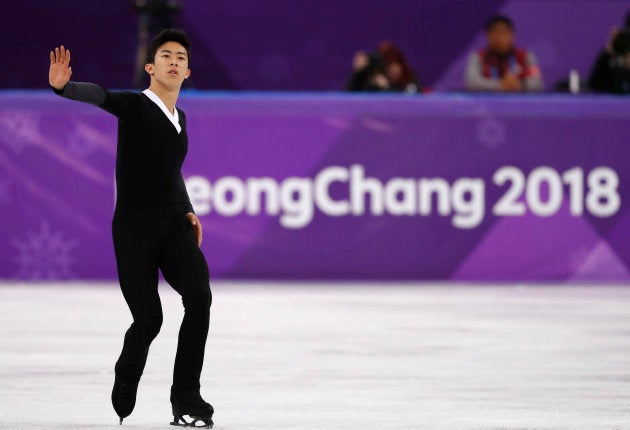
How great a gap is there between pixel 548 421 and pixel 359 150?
7303 mm

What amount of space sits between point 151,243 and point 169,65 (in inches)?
27.4

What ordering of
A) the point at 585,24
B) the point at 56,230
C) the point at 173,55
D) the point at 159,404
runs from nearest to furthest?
the point at 173,55, the point at 159,404, the point at 56,230, the point at 585,24

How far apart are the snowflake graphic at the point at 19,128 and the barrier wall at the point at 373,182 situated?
0.01 metres

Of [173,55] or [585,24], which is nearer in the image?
[173,55]

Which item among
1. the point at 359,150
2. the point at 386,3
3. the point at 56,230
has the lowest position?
the point at 56,230

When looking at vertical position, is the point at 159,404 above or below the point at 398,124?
below

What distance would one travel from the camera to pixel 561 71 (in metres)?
17.3

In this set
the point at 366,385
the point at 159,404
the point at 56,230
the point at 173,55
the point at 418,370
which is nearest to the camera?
the point at 173,55

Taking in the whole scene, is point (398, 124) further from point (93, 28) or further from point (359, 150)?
point (93, 28)

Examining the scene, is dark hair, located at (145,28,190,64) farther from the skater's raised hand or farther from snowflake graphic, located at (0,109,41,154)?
snowflake graphic, located at (0,109,41,154)

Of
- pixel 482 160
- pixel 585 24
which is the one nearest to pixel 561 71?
pixel 585 24

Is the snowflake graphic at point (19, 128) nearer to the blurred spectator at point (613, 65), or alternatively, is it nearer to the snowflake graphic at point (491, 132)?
the snowflake graphic at point (491, 132)

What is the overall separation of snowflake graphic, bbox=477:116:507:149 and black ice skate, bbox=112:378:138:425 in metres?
7.75

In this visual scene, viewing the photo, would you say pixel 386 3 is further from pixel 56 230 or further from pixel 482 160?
pixel 56 230
